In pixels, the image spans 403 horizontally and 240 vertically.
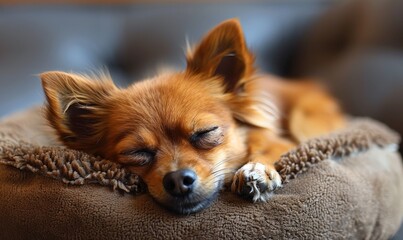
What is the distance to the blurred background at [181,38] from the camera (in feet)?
9.71

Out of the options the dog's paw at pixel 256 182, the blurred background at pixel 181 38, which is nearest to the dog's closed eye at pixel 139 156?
the dog's paw at pixel 256 182

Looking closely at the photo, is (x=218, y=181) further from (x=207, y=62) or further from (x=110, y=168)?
(x=207, y=62)

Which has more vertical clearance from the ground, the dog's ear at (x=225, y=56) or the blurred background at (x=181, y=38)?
the dog's ear at (x=225, y=56)

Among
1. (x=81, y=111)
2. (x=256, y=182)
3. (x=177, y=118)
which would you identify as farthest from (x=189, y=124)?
(x=81, y=111)

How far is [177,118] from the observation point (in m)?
1.70

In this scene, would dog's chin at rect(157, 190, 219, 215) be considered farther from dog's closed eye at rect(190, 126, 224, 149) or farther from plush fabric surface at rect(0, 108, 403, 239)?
dog's closed eye at rect(190, 126, 224, 149)

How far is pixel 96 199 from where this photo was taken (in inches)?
60.4

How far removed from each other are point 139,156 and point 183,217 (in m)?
0.30

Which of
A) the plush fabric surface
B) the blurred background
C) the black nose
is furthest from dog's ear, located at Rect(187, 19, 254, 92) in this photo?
the blurred background

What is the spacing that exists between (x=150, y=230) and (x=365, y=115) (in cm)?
175

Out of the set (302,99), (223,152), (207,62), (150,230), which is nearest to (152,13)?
(302,99)

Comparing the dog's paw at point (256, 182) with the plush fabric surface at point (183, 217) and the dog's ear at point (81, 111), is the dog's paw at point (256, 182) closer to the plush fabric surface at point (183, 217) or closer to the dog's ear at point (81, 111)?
the plush fabric surface at point (183, 217)

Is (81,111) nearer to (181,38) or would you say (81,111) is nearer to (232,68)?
(232,68)

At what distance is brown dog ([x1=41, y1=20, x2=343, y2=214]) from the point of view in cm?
158
